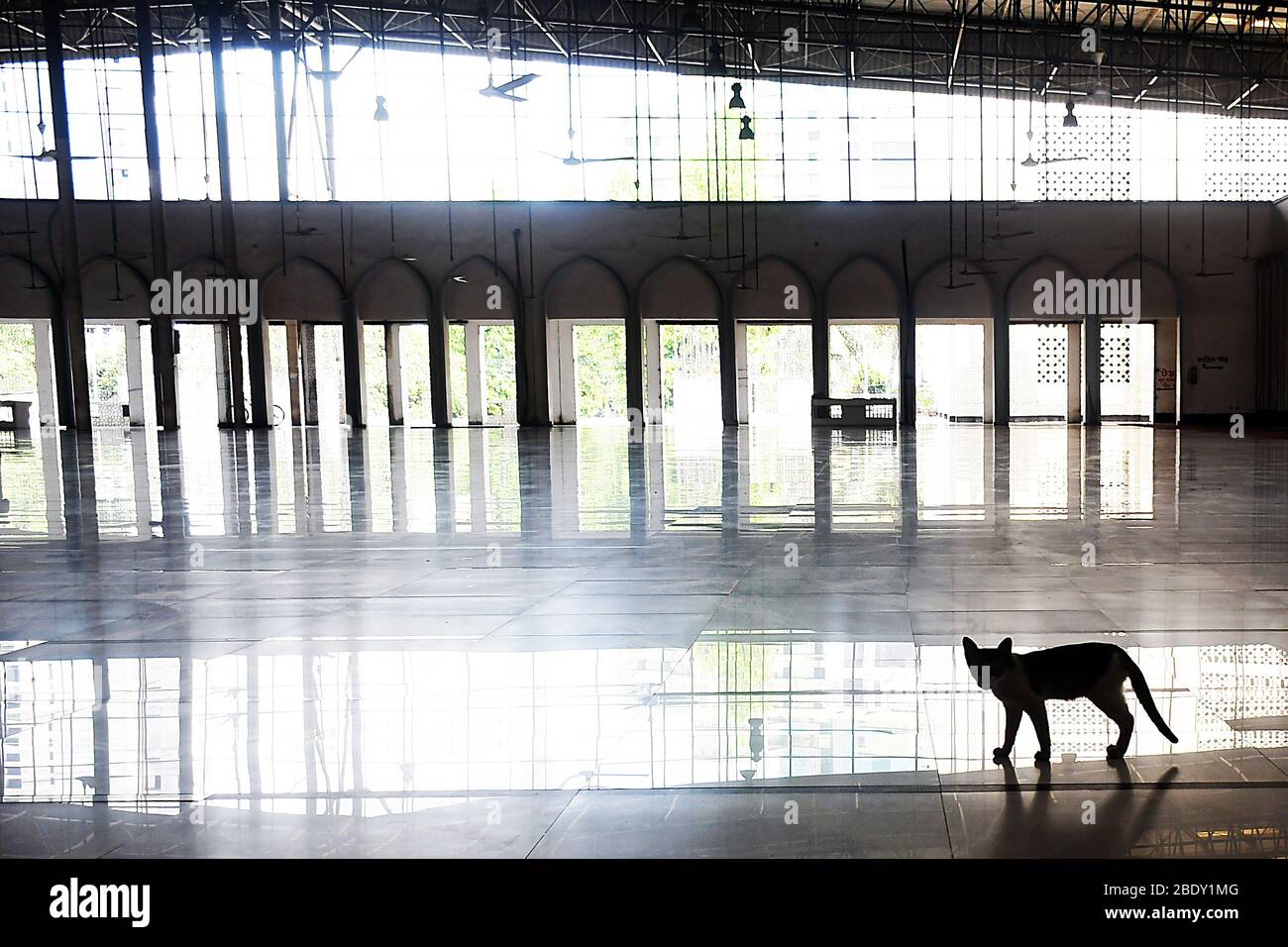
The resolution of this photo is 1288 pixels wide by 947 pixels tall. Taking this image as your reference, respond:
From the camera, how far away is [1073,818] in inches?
101

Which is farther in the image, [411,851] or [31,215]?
[31,215]

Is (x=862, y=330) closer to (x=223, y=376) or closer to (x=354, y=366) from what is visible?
(x=354, y=366)

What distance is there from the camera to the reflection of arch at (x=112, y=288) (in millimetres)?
30266

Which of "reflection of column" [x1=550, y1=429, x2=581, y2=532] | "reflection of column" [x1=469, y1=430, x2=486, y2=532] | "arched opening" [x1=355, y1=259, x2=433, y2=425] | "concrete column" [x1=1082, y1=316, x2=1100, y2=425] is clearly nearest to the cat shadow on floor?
"reflection of column" [x1=550, y1=429, x2=581, y2=532]

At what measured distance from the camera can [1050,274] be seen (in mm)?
30609

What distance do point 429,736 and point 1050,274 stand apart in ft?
100

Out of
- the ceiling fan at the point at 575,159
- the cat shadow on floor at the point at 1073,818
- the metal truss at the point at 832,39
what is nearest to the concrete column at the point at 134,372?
the metal truss at the point at 832,39

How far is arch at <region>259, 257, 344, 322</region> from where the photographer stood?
30.4 metres

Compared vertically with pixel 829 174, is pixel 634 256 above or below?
below

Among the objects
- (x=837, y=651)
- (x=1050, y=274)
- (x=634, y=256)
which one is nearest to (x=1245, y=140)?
(x=1050, y=274)

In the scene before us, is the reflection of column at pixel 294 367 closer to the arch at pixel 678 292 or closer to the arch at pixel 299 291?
the arch at pixel 299 291

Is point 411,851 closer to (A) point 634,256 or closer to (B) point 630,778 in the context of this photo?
(B) point 630,778

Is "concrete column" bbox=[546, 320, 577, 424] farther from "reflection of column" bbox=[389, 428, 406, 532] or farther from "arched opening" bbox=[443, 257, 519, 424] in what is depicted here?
"reflection of column" bbox=[389, 428, 406, 532]

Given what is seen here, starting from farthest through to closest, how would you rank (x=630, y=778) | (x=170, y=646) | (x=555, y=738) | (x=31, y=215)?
(x=31, y=215) < (x=170, y=646) < (x=555, y=738) < (x=630, y=778)
